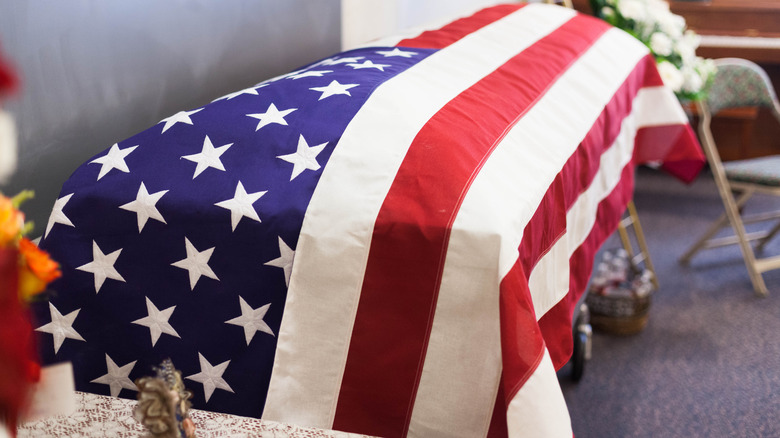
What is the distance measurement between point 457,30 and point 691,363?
162 cm

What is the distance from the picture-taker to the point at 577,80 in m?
1.73

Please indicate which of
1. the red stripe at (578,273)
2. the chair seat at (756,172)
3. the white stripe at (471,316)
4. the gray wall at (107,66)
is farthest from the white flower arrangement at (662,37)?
the white stripe at (471,316)

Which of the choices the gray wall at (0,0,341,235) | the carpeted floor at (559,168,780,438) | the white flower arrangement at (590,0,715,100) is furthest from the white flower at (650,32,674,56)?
the gray wall at (0,0,341,235)

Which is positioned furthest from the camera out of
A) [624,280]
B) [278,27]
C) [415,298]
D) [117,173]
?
[624,280]

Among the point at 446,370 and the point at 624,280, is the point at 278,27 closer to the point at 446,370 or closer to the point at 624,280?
A: the point at 446,370

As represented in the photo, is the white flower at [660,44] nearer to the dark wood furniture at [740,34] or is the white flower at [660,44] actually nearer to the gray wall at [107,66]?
the gray wall at [107,66]

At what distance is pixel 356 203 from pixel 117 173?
374 millimetres

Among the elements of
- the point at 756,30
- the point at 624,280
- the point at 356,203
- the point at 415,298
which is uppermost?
the point at 356,203

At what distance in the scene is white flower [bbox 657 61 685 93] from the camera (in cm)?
260

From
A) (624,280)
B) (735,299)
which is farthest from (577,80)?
(735,299)

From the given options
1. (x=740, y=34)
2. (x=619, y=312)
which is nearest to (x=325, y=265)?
(x=619, y=312)

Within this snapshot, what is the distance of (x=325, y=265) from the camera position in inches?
37.1

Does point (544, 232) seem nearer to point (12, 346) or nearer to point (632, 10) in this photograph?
point (12, 346)

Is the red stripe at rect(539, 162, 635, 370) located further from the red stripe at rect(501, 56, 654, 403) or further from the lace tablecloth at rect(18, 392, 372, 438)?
the lace tablecloth at rect(18, 392, 372, 438)
